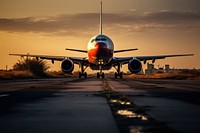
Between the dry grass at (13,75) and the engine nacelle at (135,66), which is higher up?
the engine nacelle at (135,66)

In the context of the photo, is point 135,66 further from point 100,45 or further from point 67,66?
point 67,66

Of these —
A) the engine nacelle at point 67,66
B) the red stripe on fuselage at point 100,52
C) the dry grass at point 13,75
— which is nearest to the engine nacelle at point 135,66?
the red stripe on fuselage at point 100,52

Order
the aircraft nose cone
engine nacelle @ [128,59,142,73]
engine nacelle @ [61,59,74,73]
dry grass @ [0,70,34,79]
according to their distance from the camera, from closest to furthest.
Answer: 1. the aircraft nose cone
2. engine nacelle @ [128,59,142,73]
3. engine nacelle @ [61,59,74,73]
4. dry grass @ [0,70,34,79]

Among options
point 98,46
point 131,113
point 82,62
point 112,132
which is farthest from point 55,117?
point 82,62

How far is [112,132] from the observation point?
15.9ft

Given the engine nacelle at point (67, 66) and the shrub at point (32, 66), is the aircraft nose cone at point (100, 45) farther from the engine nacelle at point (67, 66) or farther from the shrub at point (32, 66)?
the shrub at point (32, 66)

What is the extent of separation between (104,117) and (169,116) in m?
1.21

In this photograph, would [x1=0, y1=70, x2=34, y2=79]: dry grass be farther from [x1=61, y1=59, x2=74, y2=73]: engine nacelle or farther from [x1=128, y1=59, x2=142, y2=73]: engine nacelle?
[x1=128, y1=59, x2=142, y2=73]: engine nacelle

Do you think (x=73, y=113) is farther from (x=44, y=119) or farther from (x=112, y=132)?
(x=112, y=132)

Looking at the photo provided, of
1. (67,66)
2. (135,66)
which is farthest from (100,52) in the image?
(67,66)

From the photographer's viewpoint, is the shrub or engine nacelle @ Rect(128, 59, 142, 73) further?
the shrub

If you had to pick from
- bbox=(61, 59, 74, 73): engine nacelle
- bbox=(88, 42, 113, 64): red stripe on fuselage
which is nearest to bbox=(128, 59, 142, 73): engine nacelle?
bbox=(88, 42, 113, 64): red stripe on fuselage

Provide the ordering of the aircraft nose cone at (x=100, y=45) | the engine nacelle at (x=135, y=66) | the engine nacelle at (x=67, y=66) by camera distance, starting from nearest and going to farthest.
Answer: the aircraft nose cone at (x=100, y=45)
the engine nacelle at (x=135, y=66)
the engine nacelle at (x=67, y=66)

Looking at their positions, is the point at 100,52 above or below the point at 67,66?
above
